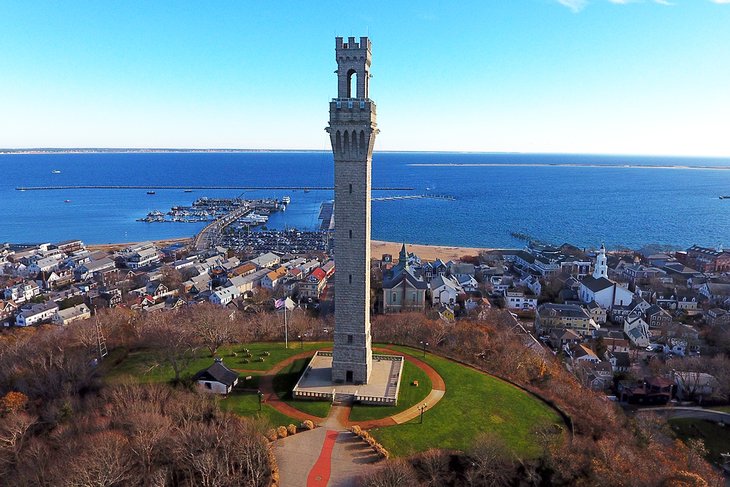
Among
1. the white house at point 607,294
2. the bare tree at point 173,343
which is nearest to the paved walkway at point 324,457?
the bare tree at point 173,343

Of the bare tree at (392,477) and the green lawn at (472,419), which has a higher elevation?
the bare tree at (392,477)

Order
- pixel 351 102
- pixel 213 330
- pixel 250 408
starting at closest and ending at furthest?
pixel 351 102 < pixel 250 408 < pixel 213 330

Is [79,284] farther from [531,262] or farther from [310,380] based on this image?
[531,262]

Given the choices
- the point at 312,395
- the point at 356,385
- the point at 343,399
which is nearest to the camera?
the point at 312,395

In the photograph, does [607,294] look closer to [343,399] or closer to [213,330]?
[343,399]

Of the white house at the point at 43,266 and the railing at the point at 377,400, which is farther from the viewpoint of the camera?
the white house at the point at 43,266

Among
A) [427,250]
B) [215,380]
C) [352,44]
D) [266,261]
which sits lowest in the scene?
[427,250]

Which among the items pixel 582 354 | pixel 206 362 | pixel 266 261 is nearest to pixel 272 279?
pixel 266 261

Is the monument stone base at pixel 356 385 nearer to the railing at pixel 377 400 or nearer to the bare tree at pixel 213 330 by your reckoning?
the railing at pixel 377 400
